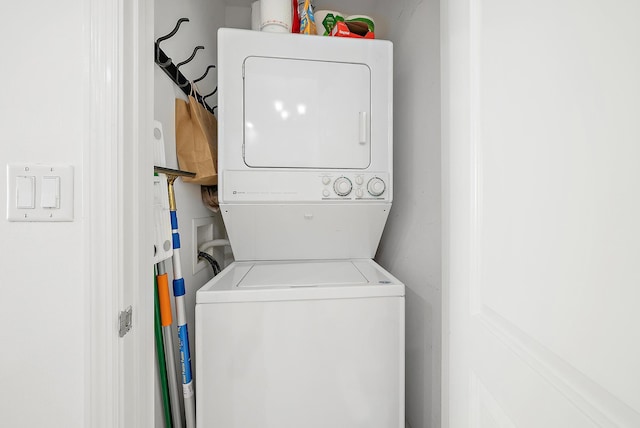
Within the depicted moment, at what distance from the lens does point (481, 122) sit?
25.2 inches

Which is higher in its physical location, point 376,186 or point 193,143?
point 193,143

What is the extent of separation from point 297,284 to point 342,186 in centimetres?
58

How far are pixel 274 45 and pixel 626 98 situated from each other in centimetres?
146

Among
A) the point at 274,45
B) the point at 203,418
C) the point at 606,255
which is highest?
the point at 274,45

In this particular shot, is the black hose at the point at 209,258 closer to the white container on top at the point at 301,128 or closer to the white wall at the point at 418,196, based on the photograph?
the white container on top at the point at 301,128
